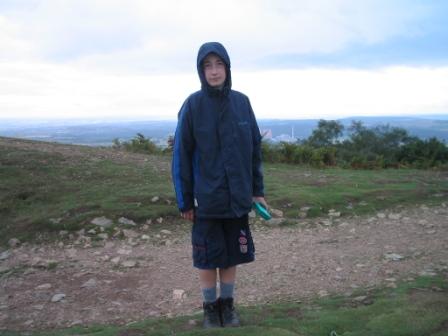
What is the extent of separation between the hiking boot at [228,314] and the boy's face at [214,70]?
5.93ft


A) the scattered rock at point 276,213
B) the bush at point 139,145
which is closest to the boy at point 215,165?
the scattered rock at point 276,213

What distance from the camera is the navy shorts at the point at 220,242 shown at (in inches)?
159

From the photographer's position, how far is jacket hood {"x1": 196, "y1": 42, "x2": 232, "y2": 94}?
3.83 m

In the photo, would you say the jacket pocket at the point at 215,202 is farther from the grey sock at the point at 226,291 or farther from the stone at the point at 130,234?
the stone at the point at 130,234

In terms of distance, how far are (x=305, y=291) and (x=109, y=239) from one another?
3.14 m

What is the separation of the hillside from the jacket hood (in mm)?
1909

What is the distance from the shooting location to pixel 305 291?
5.21m

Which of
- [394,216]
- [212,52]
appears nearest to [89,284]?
[212,52]

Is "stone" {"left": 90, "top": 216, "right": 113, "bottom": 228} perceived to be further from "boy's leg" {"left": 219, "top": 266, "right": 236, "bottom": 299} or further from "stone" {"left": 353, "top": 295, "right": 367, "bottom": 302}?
"stone" {"left": 353, "top": 295, "right": 367, "bottom": 302}

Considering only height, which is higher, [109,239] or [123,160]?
[123,160]


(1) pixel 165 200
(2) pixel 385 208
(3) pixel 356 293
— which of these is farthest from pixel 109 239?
(2) pixel 385 208

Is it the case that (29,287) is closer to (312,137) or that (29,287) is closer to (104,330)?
(104,330)

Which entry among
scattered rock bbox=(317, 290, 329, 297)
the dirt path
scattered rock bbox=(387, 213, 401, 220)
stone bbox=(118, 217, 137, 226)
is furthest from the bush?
scattered rock bbox=(317, 290, 329, 297)

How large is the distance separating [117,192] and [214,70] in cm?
559
